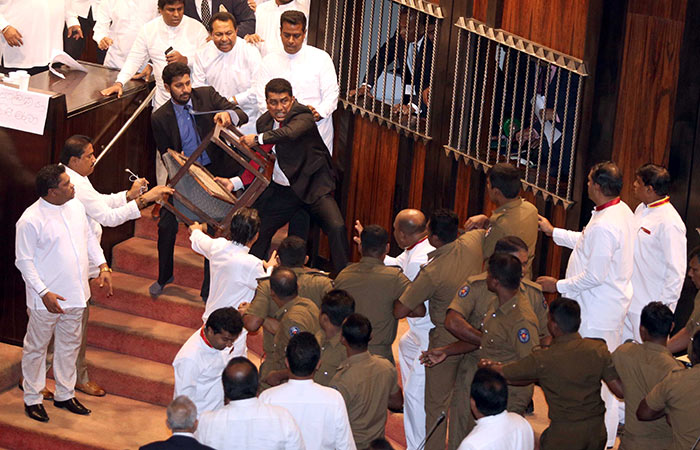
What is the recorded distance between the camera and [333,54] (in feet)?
30.1

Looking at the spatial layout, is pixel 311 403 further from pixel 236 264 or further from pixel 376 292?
pixel 236 264

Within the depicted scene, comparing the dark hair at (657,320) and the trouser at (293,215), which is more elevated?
the dark hair at (657,320)

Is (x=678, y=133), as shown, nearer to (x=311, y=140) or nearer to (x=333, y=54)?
(x=311, y=140)

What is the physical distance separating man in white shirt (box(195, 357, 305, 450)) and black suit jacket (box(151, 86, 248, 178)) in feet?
12.1

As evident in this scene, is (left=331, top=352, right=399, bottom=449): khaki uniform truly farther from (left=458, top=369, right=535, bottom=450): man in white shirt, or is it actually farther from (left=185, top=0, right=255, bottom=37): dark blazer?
(left=185, top=0, right=255, bottom=37): dark blazer

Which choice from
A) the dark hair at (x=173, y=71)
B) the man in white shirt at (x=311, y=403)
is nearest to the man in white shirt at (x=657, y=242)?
the man in white shirt at (x=311, y=403)

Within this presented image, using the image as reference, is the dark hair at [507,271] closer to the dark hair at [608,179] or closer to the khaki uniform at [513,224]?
the khaki uniform at [513,224]

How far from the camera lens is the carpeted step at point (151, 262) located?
28.9 ft

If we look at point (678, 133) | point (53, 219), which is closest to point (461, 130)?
point (678, 133)

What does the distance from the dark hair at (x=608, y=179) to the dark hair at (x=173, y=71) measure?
3.34 m

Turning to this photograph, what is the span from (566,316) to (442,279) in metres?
1.05

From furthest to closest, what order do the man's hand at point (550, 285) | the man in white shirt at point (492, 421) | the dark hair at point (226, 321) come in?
the man's hand at point (550, 285) → the dark hair at point (226, 321) → the man in white shirt at point (492, 421)

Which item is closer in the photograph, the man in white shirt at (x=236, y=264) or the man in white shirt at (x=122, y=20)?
the man in white shirt at (x=236, y=264)

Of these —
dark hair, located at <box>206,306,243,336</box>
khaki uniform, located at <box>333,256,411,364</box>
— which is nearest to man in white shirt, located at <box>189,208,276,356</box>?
khaki uniform, located at <box>333,256,411,364</box>
